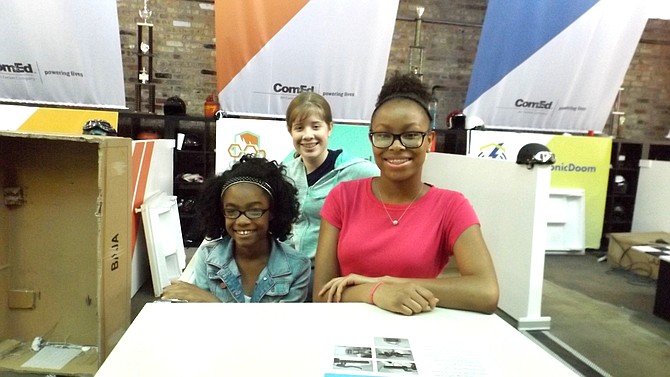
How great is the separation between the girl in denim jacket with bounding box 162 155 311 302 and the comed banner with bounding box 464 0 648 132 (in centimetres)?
415

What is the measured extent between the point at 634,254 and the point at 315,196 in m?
4.10

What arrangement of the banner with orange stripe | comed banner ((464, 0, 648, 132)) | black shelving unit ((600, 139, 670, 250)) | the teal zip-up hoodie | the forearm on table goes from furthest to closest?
1. black shelving unit ((600, 139, 670, 250))
2. comed banner ((464, 0, 648, 132))
3. the banner with orange stripe
4. the teal zip-up hoodie
5. the forearm on table

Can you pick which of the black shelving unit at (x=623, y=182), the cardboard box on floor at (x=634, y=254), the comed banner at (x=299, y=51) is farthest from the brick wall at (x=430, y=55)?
the cardboard box on floor at (x=634, y=254)

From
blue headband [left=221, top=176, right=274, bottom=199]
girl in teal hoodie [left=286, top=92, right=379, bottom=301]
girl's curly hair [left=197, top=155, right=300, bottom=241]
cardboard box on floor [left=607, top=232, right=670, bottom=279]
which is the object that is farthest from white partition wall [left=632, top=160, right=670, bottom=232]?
blue headband [left=221, top=176, right=274, bottom=199]

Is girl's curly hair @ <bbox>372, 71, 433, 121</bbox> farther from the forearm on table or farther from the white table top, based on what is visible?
the white table top

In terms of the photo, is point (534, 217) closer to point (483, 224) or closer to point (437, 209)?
point (483, 224)

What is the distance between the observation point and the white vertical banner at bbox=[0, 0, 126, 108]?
14.4 ft

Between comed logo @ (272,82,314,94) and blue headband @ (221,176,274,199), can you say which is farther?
comed logo @ (272,82,314,94)

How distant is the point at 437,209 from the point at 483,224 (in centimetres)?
256

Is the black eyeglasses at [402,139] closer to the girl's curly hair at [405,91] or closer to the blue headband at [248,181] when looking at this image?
the girl's curly hair at [405,91]

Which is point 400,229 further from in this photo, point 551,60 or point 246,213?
point 551,60

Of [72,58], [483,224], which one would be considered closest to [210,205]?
[483,224]

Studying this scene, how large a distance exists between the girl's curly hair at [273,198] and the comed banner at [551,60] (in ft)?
13.3

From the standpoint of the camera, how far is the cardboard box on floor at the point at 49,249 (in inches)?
71.9
